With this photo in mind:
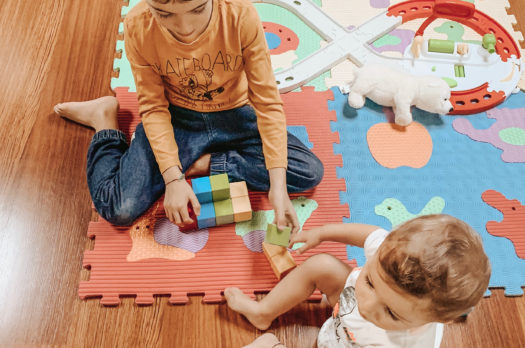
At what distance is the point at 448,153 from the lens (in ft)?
3.98

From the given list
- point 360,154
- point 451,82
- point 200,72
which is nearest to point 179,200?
point 200,72

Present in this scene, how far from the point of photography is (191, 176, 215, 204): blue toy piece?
1.03m

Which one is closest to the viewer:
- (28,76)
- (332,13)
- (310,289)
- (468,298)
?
(468,298)

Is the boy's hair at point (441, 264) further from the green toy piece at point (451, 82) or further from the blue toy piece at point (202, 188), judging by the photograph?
the green toy piece at point (451, 82)

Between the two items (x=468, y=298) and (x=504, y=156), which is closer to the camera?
(x=468, y=298)

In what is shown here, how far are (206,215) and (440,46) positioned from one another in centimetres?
84

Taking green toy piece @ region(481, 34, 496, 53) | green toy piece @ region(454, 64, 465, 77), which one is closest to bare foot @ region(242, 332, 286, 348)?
green toy piece @ region(454, 64, 465, 77)

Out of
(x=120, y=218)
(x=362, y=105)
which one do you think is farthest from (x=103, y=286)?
(x=362, y=105)

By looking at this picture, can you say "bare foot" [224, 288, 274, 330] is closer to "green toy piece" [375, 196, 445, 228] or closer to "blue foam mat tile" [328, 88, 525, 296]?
"blue foam mat tile" [328, 88, 525, 296]

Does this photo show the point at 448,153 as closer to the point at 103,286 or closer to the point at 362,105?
the point at 362,105

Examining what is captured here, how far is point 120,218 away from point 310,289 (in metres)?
0.46

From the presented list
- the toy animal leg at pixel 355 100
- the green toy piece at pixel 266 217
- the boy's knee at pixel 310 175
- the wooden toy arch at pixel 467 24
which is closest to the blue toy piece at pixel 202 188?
the green toy piece at pixel 266 217

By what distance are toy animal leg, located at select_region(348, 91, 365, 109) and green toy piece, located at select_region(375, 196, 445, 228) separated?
280mm

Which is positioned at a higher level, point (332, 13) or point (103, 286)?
point (332, 13)
